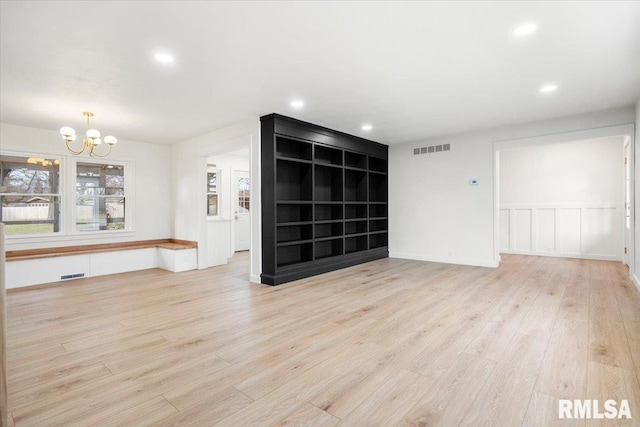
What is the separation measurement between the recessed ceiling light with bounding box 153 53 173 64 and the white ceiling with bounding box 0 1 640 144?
0.29ft

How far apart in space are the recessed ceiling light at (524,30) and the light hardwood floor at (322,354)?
2578 mm

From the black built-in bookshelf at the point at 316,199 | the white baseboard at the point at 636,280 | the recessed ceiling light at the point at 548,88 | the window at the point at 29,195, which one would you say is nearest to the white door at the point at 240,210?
the black built-in bookshelf at the point at 316,199

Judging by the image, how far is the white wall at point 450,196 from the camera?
5816 mm

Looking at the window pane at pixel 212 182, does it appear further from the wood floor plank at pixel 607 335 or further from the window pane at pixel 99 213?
the wood floor plank at pixel 607 335

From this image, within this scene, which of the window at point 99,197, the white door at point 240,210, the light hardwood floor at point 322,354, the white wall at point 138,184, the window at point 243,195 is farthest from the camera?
the window at point 243,195

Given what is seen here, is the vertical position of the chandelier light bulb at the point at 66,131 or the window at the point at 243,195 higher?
the chandelier light bulb at the point at 66,131

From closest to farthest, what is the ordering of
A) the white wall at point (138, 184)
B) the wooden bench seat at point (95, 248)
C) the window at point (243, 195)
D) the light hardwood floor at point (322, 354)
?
the light hardwood floor at point (322, 354) < the wooden bench seat at point (95, 248) < the white wall at point (138, 184) < the window at point (243, 195)

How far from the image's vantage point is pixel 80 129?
5.49 m

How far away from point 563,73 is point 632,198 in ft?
8.72

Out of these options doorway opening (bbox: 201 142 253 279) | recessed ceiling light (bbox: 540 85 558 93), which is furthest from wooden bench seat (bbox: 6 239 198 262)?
recessed ceiling light (bbox: 540 85 558 93)

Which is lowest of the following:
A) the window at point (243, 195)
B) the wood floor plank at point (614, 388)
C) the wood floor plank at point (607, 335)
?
the wood floor plank at point (614, 388)

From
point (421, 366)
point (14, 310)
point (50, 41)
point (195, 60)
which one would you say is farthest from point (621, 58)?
point (14, 310)

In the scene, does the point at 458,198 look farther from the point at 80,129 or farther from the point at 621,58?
the point at 80,129

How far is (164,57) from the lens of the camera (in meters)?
2.94
